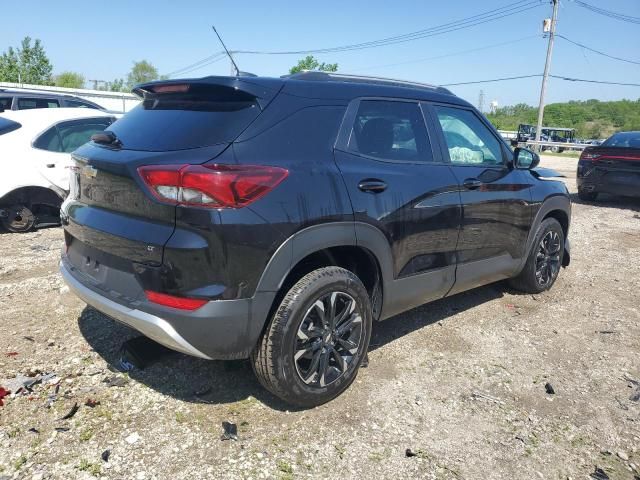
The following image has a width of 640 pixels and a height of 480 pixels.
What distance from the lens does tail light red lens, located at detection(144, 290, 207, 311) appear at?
8.20 ft

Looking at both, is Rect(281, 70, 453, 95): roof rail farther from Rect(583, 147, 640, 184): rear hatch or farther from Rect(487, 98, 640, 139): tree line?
Rect(487, 98, 640, 139): tree line

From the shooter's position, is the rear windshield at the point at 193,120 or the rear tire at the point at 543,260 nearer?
the rear windshield at the point at 193,120

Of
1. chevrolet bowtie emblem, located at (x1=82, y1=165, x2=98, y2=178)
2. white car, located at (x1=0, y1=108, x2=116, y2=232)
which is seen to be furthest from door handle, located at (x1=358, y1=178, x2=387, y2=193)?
white car, located at (x1=0, y1=108, x2=116, y2=232)

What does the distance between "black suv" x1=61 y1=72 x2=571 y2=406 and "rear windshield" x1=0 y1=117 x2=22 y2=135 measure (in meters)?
4.14

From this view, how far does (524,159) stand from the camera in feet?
14.8

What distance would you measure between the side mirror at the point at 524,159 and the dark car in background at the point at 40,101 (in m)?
8.51

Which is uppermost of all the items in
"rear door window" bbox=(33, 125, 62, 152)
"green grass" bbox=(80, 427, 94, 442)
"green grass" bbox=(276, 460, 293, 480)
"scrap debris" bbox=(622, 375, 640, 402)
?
"rear door window" bbox=(33, 125, 62, 152)

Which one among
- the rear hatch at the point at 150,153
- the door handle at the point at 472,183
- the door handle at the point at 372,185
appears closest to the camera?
the rear hatch at the point at 150,153

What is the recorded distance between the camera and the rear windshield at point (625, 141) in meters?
10.1

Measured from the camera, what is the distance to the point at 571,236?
791cm

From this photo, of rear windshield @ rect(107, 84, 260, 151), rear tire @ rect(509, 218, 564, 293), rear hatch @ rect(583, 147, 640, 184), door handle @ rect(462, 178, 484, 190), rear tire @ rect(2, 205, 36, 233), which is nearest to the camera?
rear windshield @ rect(107, 84, 260, 151)

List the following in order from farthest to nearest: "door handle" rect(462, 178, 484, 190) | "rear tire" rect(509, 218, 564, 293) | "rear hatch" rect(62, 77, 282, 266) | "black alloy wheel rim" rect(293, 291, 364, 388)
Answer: "rear tire" rect(509, 218, 564, 293) < "door handle" rect(462, 178, 484, 190) < "black alloy wheel rim" rect(293, 291, 364, 388) < "rear hatch" rect(62, 77, 282, 266)

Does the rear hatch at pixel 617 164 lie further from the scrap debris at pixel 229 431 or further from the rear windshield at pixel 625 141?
the scrap debris at pixel 229 431

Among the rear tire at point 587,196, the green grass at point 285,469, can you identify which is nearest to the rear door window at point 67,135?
the green grass at point 285,469
